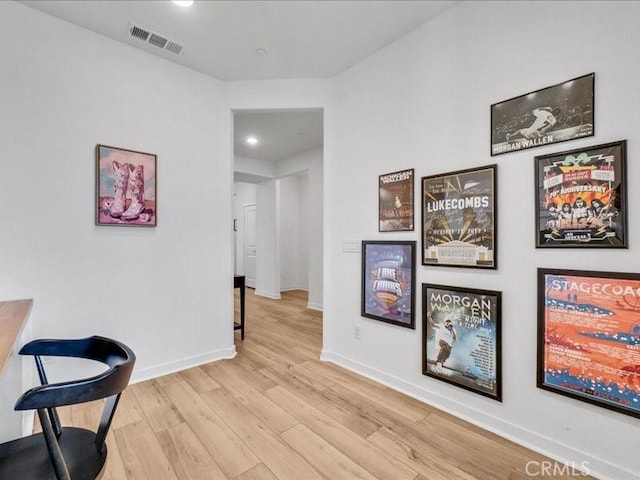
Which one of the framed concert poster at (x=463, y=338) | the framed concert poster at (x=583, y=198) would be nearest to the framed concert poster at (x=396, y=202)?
the framed concert poster at (x=463, y=338)

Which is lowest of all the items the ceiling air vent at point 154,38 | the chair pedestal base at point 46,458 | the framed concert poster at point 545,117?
the chair pedestal base at point 46,458

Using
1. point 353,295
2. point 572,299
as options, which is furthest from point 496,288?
point 353,295

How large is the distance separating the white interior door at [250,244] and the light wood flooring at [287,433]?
181 inches

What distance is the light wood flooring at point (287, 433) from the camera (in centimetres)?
153

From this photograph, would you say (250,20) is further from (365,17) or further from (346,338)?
(346,338)

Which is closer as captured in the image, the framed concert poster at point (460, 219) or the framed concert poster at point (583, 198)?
the framed concert poster at point (583, 198)

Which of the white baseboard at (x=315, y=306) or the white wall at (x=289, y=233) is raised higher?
the white wall at (x=289, y=233)

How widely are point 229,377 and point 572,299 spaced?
2.53 m

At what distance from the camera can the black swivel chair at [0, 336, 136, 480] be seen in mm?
814

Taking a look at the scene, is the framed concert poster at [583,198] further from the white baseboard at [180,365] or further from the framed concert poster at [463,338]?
the white baseboard at [180,365]

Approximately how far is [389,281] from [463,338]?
Answer: 689 mm

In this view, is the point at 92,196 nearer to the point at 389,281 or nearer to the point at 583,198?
the point at 389,281

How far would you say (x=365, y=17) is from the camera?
2.16 meters

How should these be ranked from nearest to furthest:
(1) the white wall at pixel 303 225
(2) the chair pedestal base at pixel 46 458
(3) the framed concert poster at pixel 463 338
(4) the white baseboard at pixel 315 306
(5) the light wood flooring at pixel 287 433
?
1. (2) the chair pedestal base at pixel 46 458
2. (5) the light wood flooring at pixel 287 433
3. (3) the framed concert poster at pixel 463 338
4. (4) the white baseboard at pixel 315 306
5. (1) the white wall at pixel 303 225
